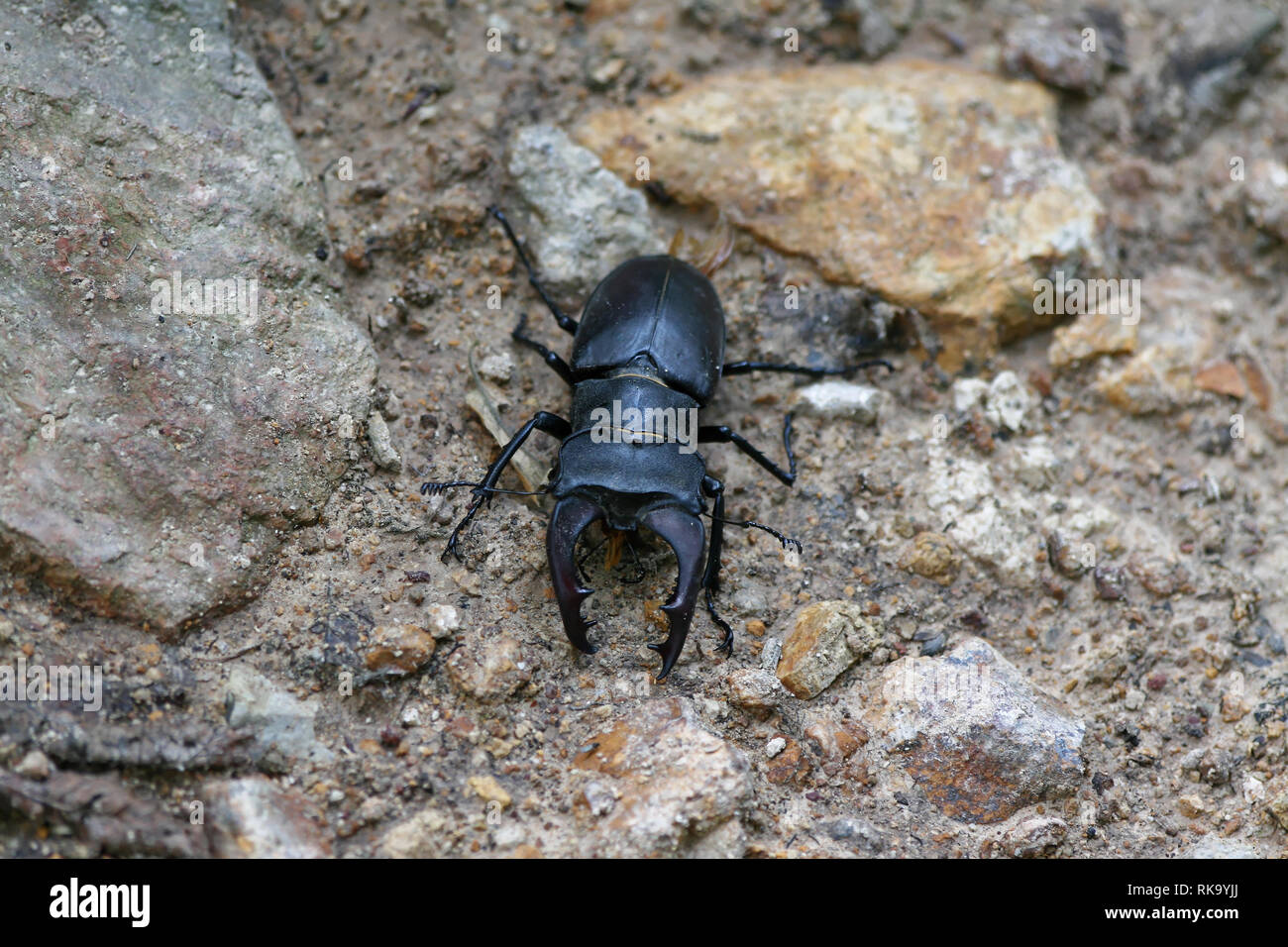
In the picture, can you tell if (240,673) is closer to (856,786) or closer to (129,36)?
(856,786)

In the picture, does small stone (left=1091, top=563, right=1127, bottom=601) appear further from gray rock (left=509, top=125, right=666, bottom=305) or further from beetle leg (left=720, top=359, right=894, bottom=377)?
gray rock (left=509, top=125, right=666, bottom=305)

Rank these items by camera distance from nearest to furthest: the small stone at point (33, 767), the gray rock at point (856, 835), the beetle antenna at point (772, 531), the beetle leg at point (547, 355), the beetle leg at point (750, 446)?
the small stone at point (33, 767)
the gray rock at point (856, 835)
the beetle antenna at point (772, 531)
the beetle leg at point (750, 446)
the beetle leg at point (547, 355)

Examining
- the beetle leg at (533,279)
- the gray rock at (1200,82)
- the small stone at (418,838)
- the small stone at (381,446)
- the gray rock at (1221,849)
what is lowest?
the gray rock at (1221,849)

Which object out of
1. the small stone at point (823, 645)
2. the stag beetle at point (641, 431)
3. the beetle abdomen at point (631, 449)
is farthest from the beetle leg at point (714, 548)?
the small stone at point (823, 645)

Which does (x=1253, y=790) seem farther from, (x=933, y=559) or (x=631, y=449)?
(x=631, y=449)

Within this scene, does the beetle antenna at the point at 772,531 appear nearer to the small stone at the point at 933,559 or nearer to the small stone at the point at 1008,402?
the small stone at the point at 933,559

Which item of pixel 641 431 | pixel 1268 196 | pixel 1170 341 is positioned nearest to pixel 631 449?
pixel 641 431

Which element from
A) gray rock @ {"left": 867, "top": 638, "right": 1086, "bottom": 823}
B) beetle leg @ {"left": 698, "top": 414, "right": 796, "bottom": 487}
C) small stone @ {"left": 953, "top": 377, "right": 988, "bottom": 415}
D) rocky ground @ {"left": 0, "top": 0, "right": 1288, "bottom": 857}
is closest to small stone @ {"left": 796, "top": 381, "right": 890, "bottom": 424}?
rocky ground @ {"left": 0, "top": 0, "right": 1288, "bottom": 857}

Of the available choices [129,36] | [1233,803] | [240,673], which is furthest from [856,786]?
[129,36]
